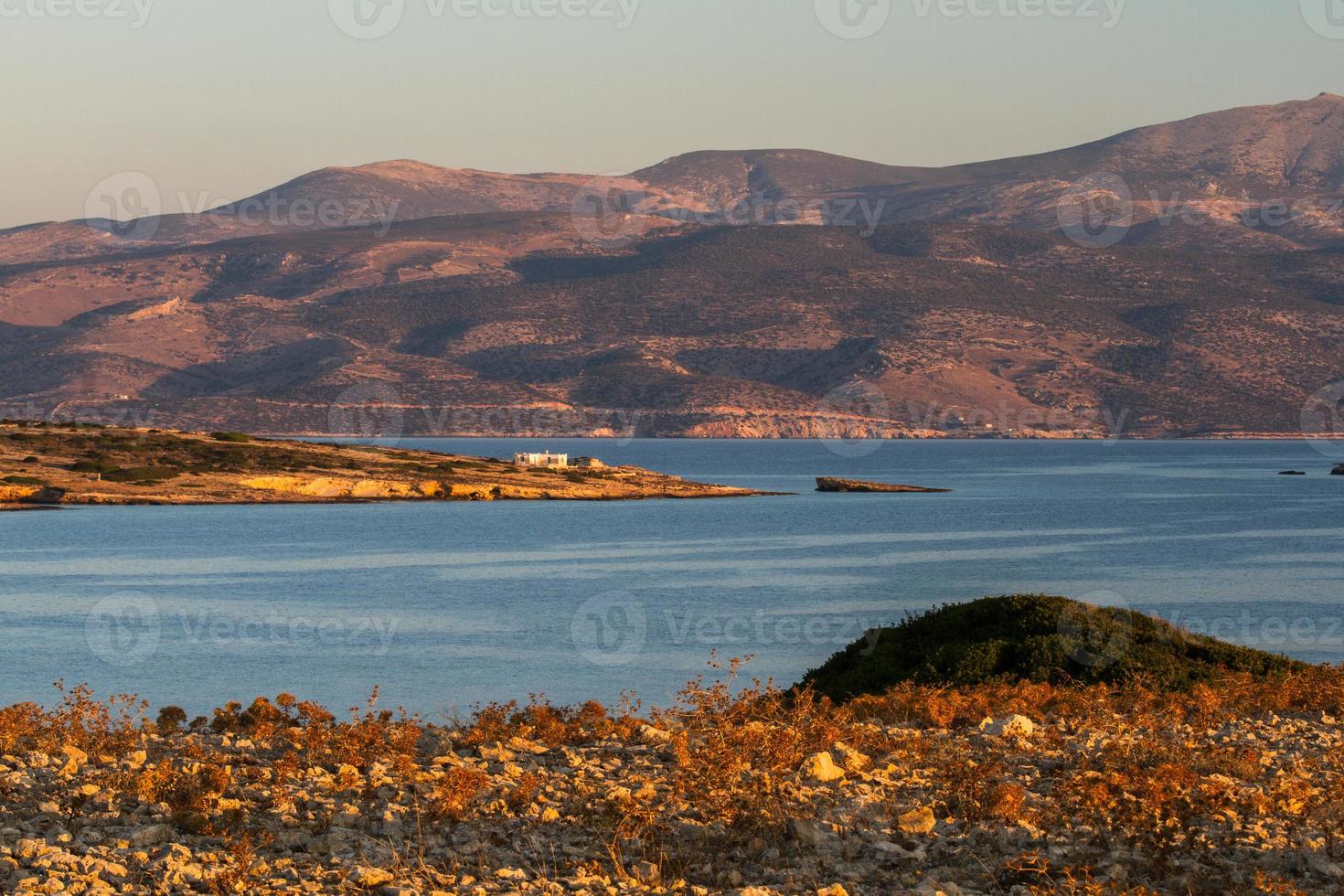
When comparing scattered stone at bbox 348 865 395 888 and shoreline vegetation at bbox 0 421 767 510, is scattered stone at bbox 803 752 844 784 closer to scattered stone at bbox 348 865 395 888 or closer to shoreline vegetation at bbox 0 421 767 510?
scattered stone at bbox 348 865 395 888

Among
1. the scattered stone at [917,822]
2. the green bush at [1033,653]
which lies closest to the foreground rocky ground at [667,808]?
the scattered stone at [917,822]

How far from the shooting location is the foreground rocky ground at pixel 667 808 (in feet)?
38.4

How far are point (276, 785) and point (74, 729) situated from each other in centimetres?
326

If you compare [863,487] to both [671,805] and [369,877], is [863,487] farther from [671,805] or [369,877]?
[369,877]

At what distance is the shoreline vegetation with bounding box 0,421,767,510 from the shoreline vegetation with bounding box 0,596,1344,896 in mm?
92605

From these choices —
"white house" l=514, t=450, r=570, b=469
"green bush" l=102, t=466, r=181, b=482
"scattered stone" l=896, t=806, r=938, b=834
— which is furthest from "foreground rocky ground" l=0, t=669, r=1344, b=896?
"white house" l=514, t=450, r=570, b=469

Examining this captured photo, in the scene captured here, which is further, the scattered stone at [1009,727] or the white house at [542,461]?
the white house at [542,461]

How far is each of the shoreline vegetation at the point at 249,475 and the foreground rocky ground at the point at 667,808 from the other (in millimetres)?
92635

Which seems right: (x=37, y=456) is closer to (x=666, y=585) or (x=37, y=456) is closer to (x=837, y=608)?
(x=666, y=585)

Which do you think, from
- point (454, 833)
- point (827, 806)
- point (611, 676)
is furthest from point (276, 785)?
point (611, 676)

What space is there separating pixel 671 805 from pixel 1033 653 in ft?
42.1

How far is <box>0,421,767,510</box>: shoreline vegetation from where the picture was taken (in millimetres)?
105562

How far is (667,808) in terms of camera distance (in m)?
13.3

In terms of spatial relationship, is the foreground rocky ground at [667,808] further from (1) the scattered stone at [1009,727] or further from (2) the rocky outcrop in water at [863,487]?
(2) the rocky outcrop in water at [863,487]
